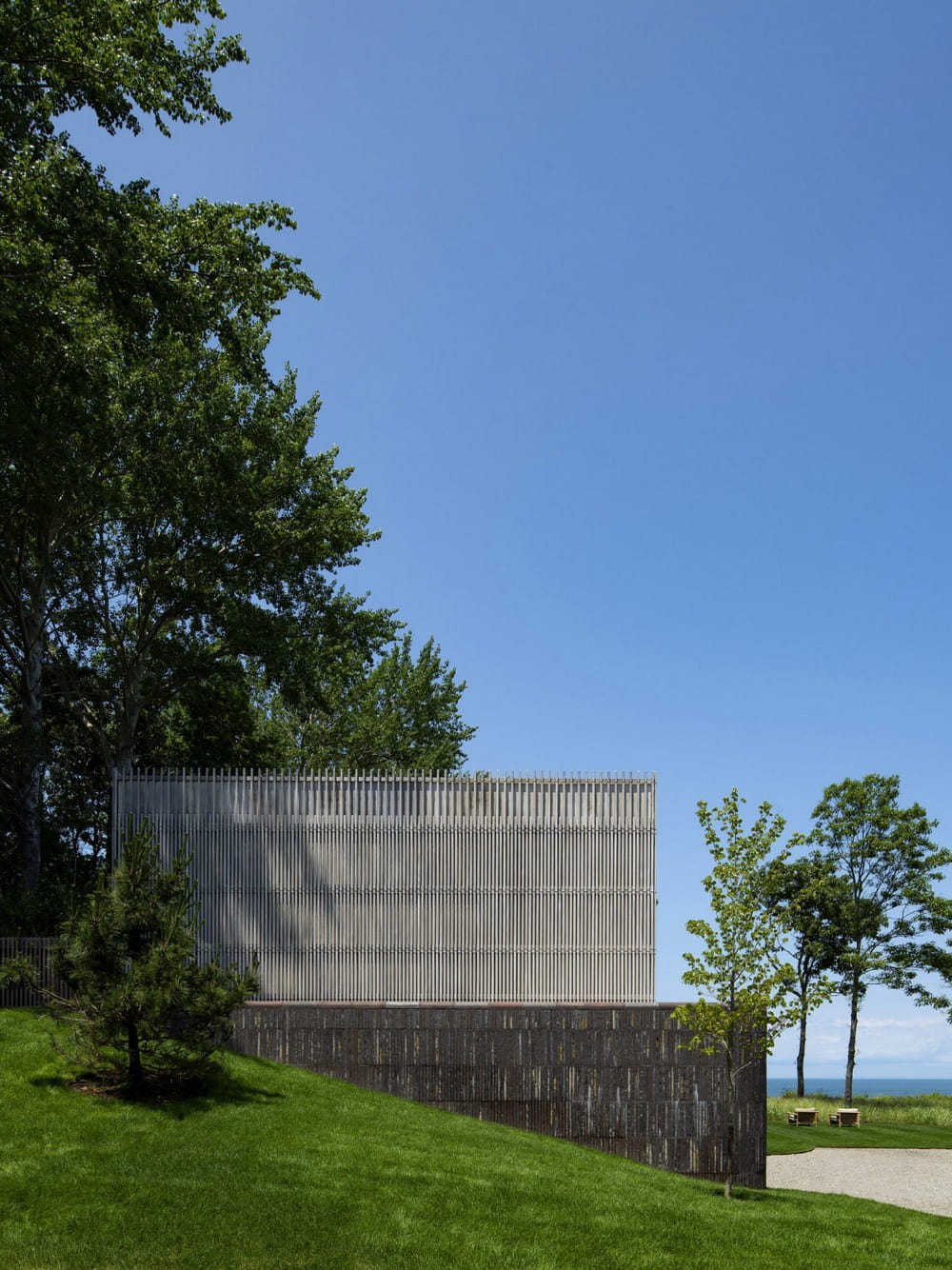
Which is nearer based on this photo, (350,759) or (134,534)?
(134,534)

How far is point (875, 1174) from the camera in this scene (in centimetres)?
2030

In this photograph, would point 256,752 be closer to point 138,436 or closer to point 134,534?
point 134,534

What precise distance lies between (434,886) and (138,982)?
20.0 feet

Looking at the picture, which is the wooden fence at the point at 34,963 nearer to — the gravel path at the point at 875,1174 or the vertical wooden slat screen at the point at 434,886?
the vertical wooden slat screen at the point at 434,886

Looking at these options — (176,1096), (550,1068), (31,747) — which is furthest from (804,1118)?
(31,747)

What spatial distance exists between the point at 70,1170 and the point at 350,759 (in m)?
27.7

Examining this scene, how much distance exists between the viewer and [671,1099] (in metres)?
17.3

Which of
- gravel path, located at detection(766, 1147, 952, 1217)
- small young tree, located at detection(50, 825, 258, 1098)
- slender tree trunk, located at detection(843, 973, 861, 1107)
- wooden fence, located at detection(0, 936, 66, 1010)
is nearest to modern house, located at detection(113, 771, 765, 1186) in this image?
wooden fence, located at detection(0, 936, 66, 1010)

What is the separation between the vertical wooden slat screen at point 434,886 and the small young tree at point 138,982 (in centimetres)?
371

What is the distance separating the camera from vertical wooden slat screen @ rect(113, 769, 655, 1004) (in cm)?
1841

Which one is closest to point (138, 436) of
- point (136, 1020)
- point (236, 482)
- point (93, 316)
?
point (236, 482)

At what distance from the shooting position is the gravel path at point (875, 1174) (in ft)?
57.8

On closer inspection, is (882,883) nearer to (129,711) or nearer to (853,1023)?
(853,1023)

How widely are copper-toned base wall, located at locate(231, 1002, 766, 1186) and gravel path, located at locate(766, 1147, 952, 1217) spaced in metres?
1.93
